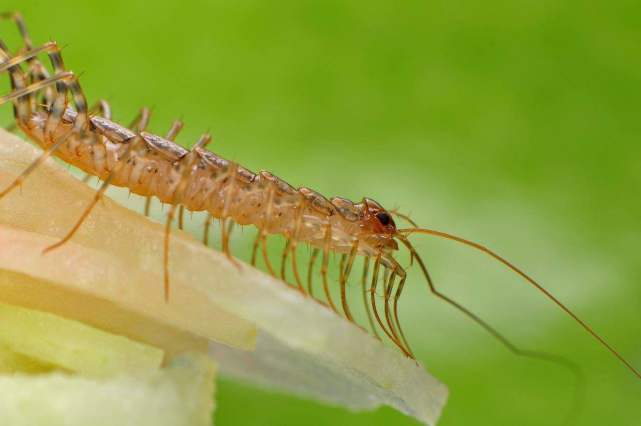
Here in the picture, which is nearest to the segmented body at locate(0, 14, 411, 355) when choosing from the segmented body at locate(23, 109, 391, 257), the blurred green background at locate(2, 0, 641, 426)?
the segmented body at locate(23, 109, 391, 257)

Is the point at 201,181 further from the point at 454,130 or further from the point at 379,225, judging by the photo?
the point at 454,130

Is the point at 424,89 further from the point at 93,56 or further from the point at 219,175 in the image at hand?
the point at 93,56

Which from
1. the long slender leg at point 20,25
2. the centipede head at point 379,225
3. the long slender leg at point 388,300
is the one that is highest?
the long slender leg at point 20,25

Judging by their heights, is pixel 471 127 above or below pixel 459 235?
above

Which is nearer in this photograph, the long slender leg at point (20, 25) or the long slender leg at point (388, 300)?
the long slender leg at point (388, 300)

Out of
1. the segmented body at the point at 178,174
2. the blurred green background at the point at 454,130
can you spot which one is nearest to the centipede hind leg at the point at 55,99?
the segmented body at the point at 178,174

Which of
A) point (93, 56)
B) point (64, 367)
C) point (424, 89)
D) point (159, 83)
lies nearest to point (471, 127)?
point (424, 89)

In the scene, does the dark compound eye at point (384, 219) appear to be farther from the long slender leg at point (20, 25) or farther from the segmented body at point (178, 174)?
the long slender leg at point (20, 25)
